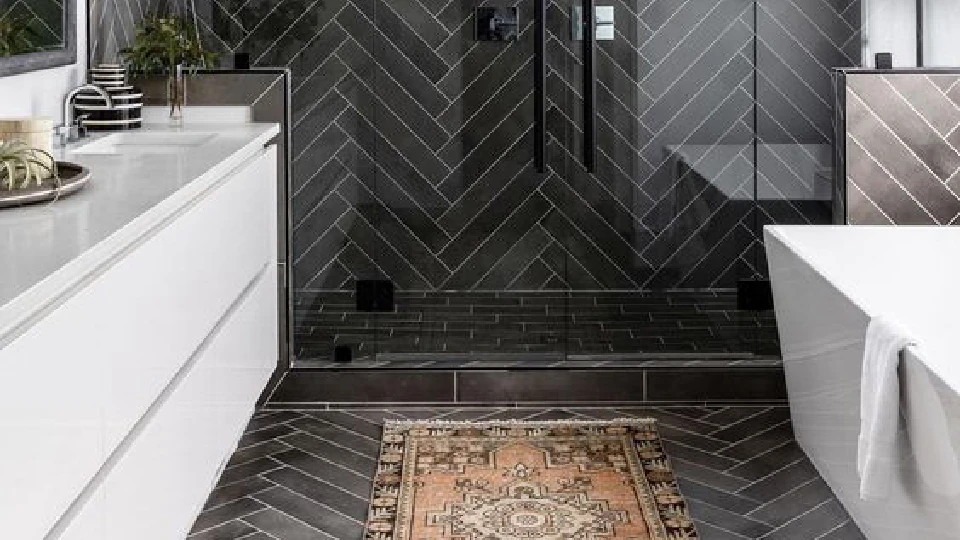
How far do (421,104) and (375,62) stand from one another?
0.73ft

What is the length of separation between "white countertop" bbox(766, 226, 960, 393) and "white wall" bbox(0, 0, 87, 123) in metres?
2.13

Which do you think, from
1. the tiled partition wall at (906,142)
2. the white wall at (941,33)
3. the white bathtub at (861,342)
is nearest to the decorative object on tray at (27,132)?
the white bathtub at (861,342)

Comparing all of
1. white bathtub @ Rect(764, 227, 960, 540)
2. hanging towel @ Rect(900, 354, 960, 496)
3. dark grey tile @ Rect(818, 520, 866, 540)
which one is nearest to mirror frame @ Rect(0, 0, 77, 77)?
white bathtub @ Rect(764, 227, 960, 540)

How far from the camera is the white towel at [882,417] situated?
270cm

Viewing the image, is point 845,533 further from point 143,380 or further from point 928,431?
point 143,380

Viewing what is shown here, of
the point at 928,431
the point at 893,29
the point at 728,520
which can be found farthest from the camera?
the point at 893,29

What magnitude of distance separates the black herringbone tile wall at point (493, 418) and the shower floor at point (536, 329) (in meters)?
0.25

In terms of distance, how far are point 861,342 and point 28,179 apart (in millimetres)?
1867

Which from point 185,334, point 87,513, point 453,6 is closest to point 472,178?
point 453,6

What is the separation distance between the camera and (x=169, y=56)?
439 centimetres

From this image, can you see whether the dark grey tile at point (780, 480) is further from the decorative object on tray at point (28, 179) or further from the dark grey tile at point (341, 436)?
the decorative object on tray at point (28, 179)

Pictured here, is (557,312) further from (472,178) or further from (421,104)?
(421,104)

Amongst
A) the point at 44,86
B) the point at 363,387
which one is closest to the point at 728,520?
the point at 363,387

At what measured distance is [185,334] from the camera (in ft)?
9.18
